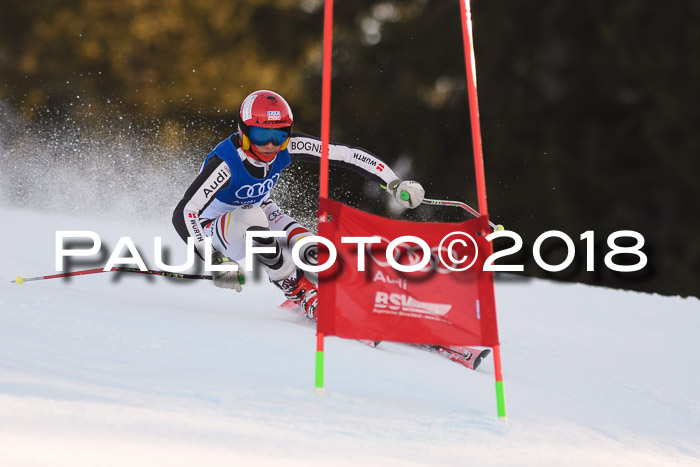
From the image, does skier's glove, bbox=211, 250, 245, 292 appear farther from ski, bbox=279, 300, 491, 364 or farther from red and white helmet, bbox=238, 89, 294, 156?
ski, bbox=279, 300, 491, 364

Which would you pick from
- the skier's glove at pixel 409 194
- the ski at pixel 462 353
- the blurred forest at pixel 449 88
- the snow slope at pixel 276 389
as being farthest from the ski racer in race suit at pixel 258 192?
the blurred forest at pixel 449 88

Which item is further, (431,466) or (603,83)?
(603,83)

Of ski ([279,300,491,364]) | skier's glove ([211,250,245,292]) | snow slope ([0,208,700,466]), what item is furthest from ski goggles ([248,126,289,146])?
ski ([279,300,491,364])

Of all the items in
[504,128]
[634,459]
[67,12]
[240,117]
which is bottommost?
[634,459]

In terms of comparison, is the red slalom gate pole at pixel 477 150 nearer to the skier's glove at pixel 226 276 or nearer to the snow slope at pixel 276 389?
the snow slope at pixel 276 389

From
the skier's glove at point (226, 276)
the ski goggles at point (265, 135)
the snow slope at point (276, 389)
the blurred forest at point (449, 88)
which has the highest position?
the blurred forest at point (449, 88)

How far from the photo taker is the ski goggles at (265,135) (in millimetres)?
5707

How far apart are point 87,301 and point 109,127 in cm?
1304

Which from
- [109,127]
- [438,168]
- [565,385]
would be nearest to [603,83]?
[438,168]

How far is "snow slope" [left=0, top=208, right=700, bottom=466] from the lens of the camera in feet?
11.2

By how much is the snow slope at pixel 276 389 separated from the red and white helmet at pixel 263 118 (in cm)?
109

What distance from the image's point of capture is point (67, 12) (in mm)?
21203

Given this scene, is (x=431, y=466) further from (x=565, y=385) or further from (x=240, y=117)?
(x=240, y=117)

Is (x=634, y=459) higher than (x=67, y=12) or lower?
Result: lower
